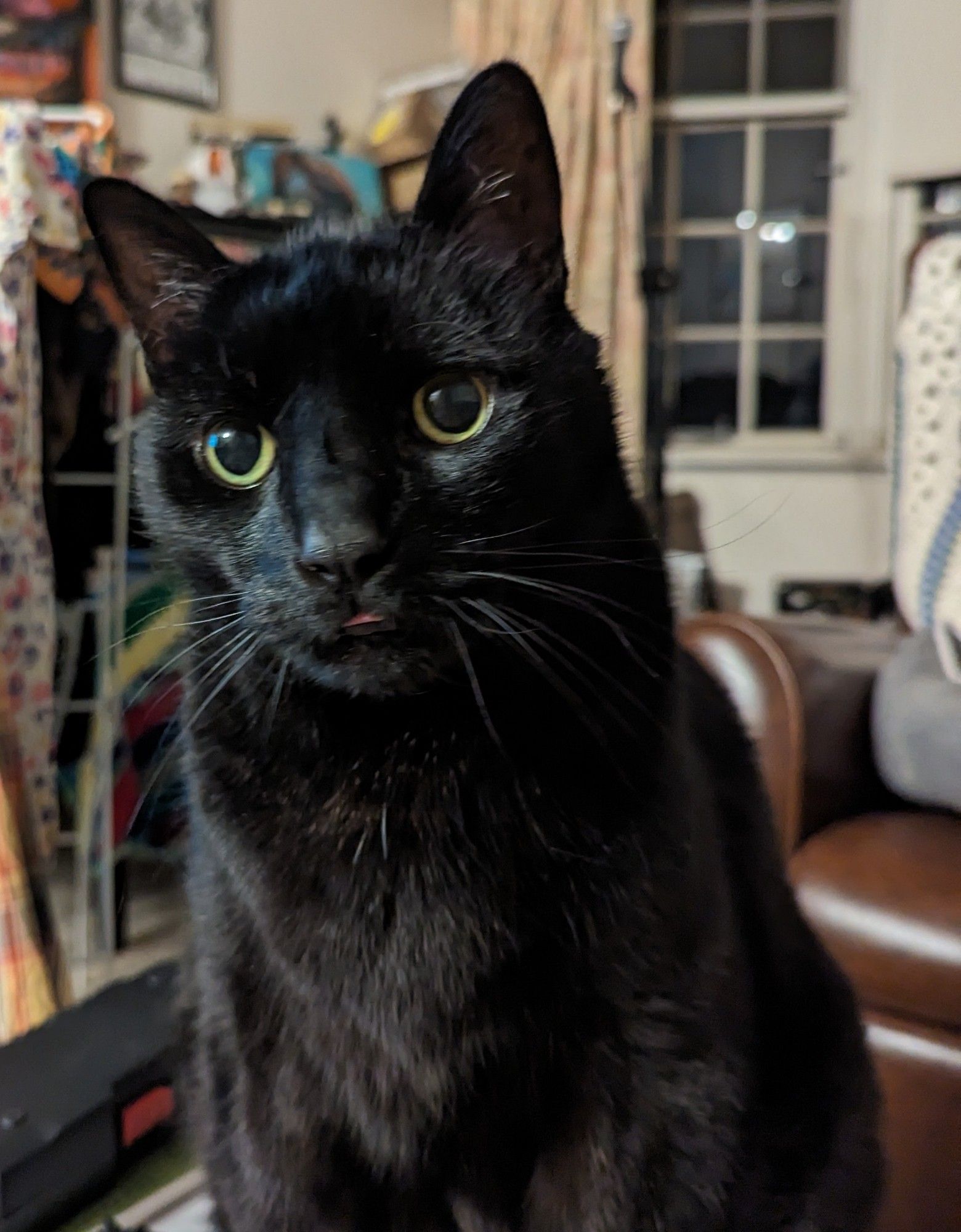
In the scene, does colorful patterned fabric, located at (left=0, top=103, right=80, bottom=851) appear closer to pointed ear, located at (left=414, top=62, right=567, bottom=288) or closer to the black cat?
the black cat

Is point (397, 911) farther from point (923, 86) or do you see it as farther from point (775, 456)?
point (923, 86)

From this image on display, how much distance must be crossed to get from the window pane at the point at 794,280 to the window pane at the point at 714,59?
52 cm

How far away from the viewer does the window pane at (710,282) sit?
318 cm

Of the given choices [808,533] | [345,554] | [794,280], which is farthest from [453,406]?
[794,280]

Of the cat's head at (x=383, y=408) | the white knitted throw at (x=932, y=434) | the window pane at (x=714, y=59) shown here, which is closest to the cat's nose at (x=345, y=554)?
the cat's head at (x=383, y=408)

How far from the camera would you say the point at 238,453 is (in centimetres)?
55

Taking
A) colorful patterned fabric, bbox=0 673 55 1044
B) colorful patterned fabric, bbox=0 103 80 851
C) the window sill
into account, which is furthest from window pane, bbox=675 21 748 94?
colorful patterned fabric, bbox=0 673 55 1044

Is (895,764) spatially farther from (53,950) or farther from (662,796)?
(53,950)

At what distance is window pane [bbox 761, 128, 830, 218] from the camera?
3.07 m

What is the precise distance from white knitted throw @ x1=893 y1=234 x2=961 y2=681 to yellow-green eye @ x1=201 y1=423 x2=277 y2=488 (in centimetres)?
122

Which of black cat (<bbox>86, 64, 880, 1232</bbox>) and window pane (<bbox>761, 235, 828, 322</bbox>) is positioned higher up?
window pane (<bbox>761, 235, 828, 322</bbox>)

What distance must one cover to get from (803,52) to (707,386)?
1046 mm

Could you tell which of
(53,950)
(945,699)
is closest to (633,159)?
(945,699)

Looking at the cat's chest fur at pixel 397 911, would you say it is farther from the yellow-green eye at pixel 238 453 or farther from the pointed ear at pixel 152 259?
the pointed ear at pixel 152 259
